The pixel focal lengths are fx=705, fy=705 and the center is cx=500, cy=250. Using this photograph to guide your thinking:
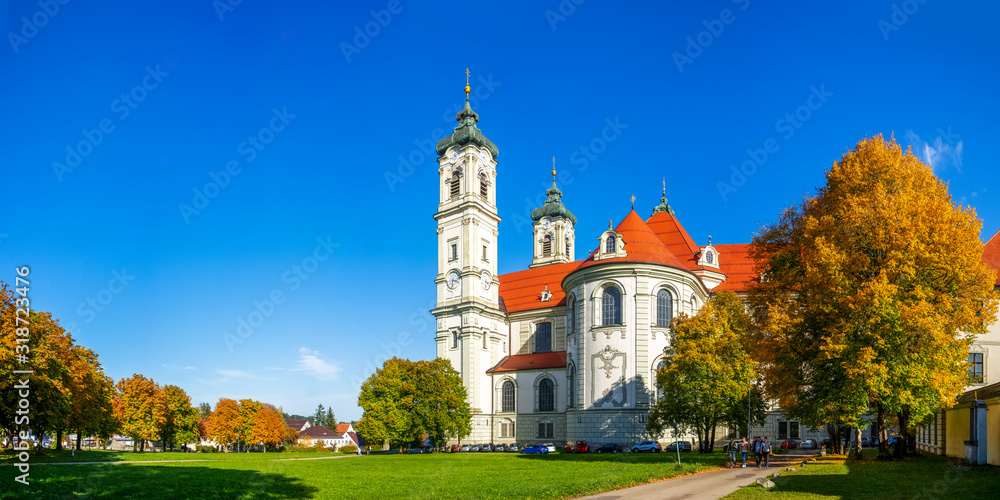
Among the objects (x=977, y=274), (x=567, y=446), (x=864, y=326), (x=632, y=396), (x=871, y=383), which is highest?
(x=977, y=274)

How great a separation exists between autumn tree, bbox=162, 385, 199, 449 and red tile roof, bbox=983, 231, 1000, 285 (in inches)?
2679

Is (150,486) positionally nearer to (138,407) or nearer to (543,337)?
(138,407)

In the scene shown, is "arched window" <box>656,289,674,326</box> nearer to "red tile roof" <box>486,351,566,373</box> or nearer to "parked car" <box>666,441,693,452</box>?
"parked car" <box>666,441,693,452</box>

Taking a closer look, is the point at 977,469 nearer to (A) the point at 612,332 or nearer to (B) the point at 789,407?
(B) the point at 789,407

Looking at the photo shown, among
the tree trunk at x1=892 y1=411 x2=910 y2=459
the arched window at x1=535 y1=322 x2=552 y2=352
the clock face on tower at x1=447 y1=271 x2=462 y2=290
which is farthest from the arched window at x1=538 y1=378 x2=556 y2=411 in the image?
the tree trunk at x1=892 y1=411 x2=910 y2=459

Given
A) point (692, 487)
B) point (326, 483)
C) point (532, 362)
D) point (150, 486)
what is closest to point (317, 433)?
point (532, 362)

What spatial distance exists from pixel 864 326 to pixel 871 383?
2.40m

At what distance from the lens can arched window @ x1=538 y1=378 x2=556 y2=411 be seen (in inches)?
2470

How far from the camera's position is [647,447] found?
48.3m

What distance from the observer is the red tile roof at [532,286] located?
70062mm

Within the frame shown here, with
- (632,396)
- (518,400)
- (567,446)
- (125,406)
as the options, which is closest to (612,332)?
(632,396)

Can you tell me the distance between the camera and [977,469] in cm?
2352

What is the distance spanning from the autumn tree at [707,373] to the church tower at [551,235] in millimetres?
47935

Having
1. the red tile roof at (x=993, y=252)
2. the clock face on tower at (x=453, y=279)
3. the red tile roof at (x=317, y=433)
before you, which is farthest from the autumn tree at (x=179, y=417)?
the red tile roof at (x=993, y=252)
